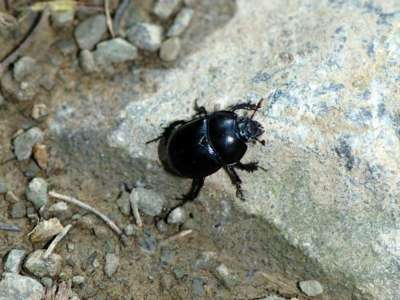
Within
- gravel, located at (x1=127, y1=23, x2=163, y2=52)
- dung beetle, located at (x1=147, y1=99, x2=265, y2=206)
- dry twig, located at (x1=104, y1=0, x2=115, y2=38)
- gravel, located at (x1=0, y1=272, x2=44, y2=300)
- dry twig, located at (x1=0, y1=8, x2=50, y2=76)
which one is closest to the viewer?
gravel, located at (x1=0, y1=272, x2=44, y2=300)

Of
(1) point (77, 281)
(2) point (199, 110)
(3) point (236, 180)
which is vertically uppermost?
(2) point (199, 110)

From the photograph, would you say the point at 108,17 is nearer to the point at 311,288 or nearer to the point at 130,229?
the point at 130,229

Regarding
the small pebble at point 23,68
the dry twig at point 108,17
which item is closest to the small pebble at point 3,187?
the small pebble at point 23,68

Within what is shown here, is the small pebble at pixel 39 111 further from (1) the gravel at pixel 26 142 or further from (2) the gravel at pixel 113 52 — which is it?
(2) the gravel at pixel 113 52

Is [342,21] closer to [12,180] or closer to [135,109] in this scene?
[135,109]

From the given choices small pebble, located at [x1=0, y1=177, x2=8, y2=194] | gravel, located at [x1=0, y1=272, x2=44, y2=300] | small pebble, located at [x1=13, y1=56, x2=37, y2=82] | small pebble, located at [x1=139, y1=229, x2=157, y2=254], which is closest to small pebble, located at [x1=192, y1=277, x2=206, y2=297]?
small pebble, located at [x1=139, y1=229, x2=157, y2=254]

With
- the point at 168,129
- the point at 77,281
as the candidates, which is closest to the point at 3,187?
the point at 77,281

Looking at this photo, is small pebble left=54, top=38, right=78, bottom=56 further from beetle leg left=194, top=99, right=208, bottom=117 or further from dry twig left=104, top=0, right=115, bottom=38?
beetle leg left=194, top=99, right=208, bottom=117
